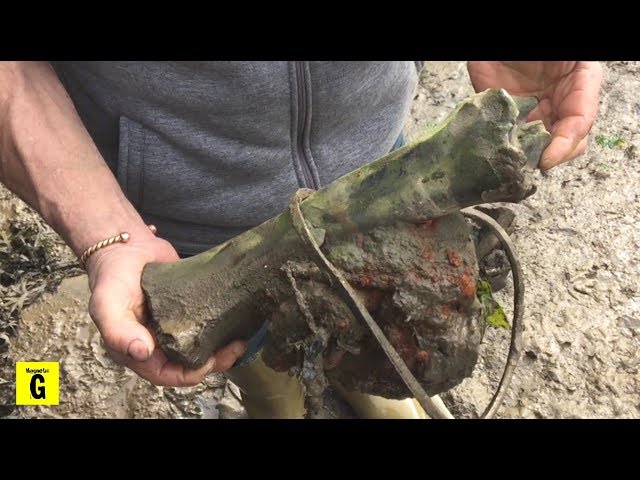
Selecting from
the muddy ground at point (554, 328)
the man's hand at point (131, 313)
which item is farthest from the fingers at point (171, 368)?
the muddy ground at point (554, 328)

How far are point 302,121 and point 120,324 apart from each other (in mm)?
586

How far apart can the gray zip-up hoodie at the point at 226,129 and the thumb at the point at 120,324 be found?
0.30 meters

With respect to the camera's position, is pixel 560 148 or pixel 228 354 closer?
pixel 560 148

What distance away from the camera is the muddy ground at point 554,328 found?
6.66 feet

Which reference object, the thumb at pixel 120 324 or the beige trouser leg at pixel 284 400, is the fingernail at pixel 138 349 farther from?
the beige trouser leg at pixel 284 400

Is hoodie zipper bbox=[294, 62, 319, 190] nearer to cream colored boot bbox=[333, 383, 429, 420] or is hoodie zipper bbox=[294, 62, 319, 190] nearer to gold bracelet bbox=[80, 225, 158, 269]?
gold bracelet bbox=[80, 225, 158, 269]

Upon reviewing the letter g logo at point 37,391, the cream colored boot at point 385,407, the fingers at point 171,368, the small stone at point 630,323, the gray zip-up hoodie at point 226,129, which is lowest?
the letter g logo at point 37,391

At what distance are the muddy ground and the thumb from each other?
1085 millimetres

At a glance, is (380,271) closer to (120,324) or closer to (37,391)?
(120,324)

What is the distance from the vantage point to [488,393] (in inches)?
81.0

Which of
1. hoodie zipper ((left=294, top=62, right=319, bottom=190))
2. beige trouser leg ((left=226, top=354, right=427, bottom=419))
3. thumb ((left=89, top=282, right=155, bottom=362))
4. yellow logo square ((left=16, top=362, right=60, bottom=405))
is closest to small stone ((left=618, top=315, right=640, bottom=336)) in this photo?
beige trouser leg ((left=226, top=354, right=427, bottom=419))

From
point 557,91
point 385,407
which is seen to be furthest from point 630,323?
point 557,91

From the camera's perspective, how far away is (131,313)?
125 cm

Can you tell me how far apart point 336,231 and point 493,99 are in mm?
366
